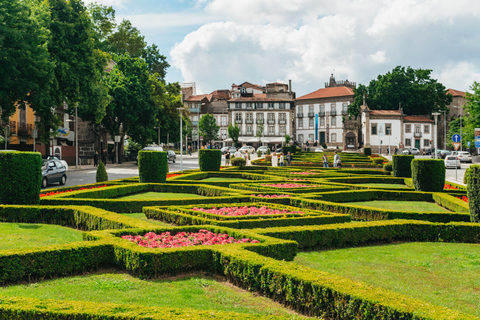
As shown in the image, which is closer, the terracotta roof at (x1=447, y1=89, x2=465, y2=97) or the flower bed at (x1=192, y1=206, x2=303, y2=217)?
the flower bed at (x1=192, y1=206, x2=303, y2=217)

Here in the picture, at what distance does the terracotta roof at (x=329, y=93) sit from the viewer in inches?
3748

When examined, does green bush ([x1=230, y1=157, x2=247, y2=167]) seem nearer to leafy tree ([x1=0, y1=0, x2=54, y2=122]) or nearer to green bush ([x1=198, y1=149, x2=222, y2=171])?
green bush ([x1=198, y1=149, x2=222, y2=171])

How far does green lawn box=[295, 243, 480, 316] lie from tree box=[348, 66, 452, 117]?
77.2 meters

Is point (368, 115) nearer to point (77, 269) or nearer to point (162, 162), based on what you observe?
point (162, 162)

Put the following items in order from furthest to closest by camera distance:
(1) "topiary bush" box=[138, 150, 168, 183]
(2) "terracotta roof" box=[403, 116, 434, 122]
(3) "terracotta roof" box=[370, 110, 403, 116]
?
(2) "terracotta roof" box=[403, 116, 434, 122]
(3) "terracotta roof" box=[370, 110, 403, 116]
(1) "topiary bush" box=[138, 150, 168, 183]

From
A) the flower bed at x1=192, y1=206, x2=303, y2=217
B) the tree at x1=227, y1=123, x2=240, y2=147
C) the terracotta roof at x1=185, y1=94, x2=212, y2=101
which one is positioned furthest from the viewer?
the terracotta roof at x1=185, y1=94, x2=212, y2=101

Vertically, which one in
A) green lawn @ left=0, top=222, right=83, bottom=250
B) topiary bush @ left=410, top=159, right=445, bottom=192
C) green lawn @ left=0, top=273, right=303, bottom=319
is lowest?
green lawn @ left=0, top=273, right=303, bottom=319

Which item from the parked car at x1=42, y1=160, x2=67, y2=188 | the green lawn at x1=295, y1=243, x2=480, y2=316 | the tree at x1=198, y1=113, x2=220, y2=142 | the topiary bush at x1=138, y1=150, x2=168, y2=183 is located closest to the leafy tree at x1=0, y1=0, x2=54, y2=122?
the parked car at x1=42, y1=160, x2=67, y2=188

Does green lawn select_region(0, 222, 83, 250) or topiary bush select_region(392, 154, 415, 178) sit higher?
topiary bush select_region(392, 154, 415, 178)

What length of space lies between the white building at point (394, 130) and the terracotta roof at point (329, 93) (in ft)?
43.7

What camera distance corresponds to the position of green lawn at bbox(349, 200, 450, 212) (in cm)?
1475

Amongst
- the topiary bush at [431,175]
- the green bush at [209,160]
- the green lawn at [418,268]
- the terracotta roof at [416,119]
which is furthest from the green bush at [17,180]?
the terracotta roof at [416,119]

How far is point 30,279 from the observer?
655 cm

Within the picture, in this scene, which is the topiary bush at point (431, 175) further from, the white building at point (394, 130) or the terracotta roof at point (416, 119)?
the terracotta roof at point (416, 119)
